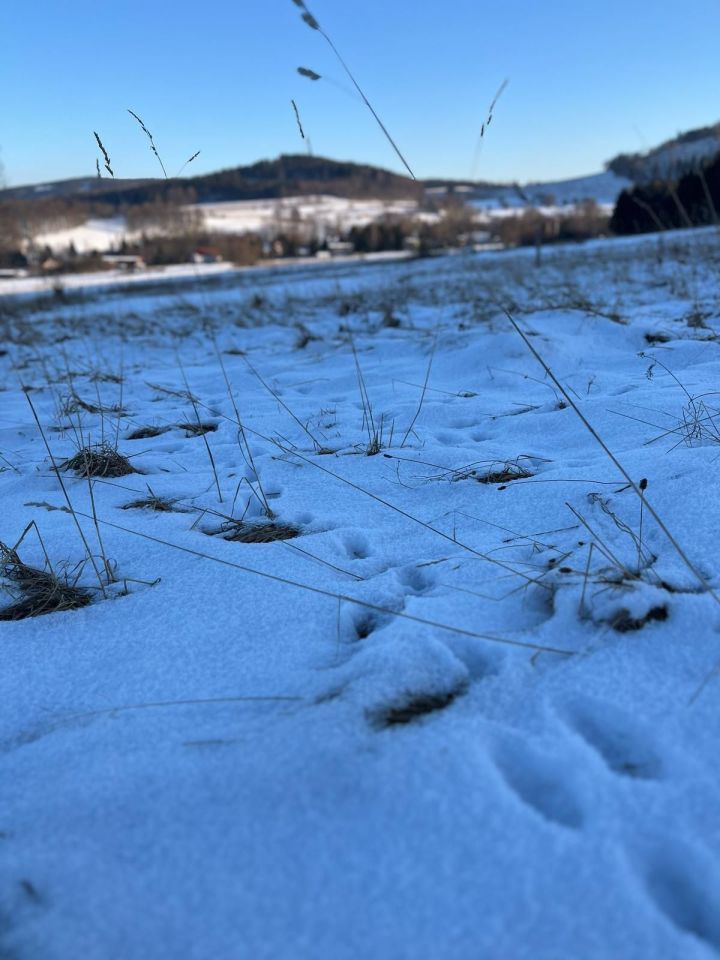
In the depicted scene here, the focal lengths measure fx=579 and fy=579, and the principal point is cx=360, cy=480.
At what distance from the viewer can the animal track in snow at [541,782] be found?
2.43 ft

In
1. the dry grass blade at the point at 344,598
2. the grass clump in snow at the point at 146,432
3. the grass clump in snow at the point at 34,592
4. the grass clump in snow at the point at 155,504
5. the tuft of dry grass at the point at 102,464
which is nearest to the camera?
the dry grass blade at the point at 344,598

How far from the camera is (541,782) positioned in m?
0.78

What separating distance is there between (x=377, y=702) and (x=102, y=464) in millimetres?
1697

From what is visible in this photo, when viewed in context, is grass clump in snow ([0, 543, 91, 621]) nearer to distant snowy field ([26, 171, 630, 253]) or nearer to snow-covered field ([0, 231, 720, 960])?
snow-covered field ([0, 231, 720, 960])

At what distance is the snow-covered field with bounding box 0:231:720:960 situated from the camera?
66cm

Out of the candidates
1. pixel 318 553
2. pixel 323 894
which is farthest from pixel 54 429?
pixel 323 894

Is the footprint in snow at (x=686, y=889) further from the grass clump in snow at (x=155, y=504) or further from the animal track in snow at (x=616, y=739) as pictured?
the grass clump in snow at (x=155, y=504)

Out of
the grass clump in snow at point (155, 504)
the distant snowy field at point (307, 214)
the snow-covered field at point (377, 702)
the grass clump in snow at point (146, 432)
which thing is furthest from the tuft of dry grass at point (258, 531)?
the distant snowy field at point (307, 214)

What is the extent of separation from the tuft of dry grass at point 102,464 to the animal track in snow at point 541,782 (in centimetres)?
182

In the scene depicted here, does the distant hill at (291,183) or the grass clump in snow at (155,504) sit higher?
the distant hill at (291,183)

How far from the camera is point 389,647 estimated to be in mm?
1045

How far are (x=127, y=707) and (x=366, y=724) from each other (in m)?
0.44

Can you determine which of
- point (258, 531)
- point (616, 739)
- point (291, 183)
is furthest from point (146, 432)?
point (291, 183)

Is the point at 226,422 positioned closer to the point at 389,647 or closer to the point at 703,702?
the point at 389,647
